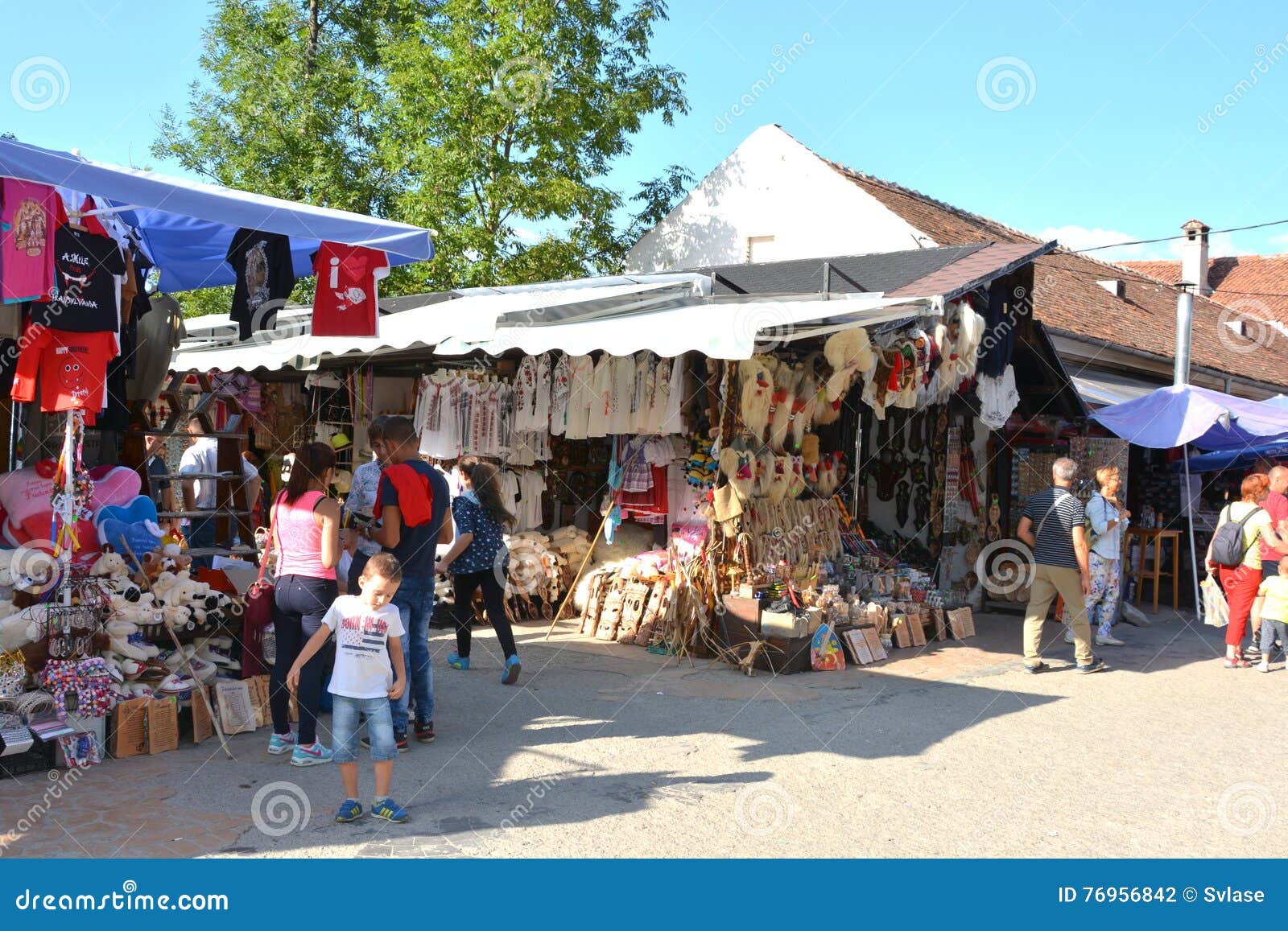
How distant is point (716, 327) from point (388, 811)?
13.4 ft

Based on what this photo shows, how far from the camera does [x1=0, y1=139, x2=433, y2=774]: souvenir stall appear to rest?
5.36 m

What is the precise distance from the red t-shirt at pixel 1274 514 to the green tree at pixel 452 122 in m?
10.9

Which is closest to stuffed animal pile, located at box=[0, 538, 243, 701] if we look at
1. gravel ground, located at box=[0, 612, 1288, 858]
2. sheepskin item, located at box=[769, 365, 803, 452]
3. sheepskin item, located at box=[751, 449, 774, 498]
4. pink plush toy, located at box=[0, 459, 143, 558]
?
pink plush toy, located at box=[0, 459, 143, 558]

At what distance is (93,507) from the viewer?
6125mm

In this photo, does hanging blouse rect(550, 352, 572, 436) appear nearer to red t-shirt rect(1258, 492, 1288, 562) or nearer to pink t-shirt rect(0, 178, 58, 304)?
pink t-shirt rect(0, 178, 58, 304)

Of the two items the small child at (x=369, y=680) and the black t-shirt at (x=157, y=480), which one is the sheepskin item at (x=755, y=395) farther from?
the small child at (x=369, y=680)

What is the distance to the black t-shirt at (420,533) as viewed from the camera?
5.73 metres

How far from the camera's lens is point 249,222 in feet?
→ 18.4

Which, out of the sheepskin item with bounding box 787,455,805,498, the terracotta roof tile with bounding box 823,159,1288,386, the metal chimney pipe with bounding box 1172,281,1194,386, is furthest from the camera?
the terracotta roof tile with bounding box 823,159,1288,386

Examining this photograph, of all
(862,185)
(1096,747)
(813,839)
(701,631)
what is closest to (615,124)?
(862,185)

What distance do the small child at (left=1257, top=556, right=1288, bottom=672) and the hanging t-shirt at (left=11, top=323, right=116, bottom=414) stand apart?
9233 millimetres

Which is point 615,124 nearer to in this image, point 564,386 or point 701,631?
point 564,386

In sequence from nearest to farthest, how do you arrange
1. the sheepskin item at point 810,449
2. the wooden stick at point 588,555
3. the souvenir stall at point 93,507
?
1. the souvenir stall at point 93,507
2. the wooden stick at point 588,555
3. the sheepskin item at point 810,449

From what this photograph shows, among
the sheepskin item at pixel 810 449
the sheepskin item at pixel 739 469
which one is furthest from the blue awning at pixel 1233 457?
the sheepskin item at pixel 739 469
